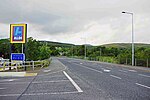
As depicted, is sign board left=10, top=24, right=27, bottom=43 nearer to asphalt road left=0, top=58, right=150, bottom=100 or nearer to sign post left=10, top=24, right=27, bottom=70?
sign post left=10, top=24, right=27, bottom=70

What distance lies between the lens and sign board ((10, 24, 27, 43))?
31703 millimetres

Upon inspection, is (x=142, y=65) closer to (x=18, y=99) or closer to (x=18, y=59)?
(x=18, y=59)

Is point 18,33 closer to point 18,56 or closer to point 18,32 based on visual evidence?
point 18,32

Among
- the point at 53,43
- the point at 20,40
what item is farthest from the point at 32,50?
the point at 53,43

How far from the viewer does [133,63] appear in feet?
138

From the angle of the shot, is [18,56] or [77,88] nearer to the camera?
[77,88]

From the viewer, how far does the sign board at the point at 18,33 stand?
31.7 m

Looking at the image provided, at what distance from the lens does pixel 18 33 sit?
105 ft

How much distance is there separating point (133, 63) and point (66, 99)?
3401 centimetres

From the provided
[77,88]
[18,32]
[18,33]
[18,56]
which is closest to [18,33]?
[18,33]

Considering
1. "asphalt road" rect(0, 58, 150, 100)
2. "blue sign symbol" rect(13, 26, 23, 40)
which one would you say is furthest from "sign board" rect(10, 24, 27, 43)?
"asphalt road" rect(0, 58, 150, 100)

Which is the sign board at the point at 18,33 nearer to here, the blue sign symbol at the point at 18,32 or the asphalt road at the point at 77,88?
the blue sign symbol at the point at 18,32

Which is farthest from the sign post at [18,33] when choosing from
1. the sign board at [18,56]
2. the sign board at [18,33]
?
the sign board at [18,56]

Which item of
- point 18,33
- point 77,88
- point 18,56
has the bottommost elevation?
point 77,88
